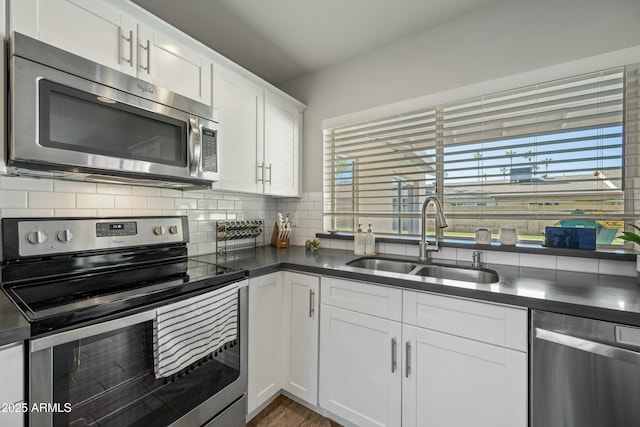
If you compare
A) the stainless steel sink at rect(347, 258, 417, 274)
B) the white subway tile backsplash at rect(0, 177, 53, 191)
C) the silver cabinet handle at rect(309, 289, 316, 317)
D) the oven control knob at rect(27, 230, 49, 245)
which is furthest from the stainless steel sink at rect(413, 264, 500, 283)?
the white subway tile backsplash at rect(0, 177, 53, 191)

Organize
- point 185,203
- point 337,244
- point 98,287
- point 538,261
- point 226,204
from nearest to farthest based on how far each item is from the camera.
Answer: point 98,287 < point 538,261 < point 185,203 < point 226,204 < point 337,244

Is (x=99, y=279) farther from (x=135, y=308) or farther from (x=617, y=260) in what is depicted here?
(x=617, y=260)

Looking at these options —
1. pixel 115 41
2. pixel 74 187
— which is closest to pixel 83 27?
pixel 115 41

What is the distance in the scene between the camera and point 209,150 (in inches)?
65.0

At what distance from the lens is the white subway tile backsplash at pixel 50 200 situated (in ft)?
4.27

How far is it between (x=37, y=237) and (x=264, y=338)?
3.97 ft

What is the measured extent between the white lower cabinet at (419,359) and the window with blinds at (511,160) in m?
0.86

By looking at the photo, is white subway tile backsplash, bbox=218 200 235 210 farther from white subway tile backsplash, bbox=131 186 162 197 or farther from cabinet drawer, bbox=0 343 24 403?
cabinet drawer, bbox=0 343 24 403

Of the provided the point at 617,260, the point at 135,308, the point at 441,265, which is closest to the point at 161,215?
the point at 135,308

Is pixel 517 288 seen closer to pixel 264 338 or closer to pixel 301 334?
pixel 301 334

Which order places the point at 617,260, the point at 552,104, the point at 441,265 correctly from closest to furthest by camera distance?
1. the point at 617,260
2. the point at 552,104
3. the point at 441,265

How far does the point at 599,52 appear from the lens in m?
1.49

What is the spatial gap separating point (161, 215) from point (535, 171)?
→ 7.67ft

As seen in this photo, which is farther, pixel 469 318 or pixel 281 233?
pixel 281 233
